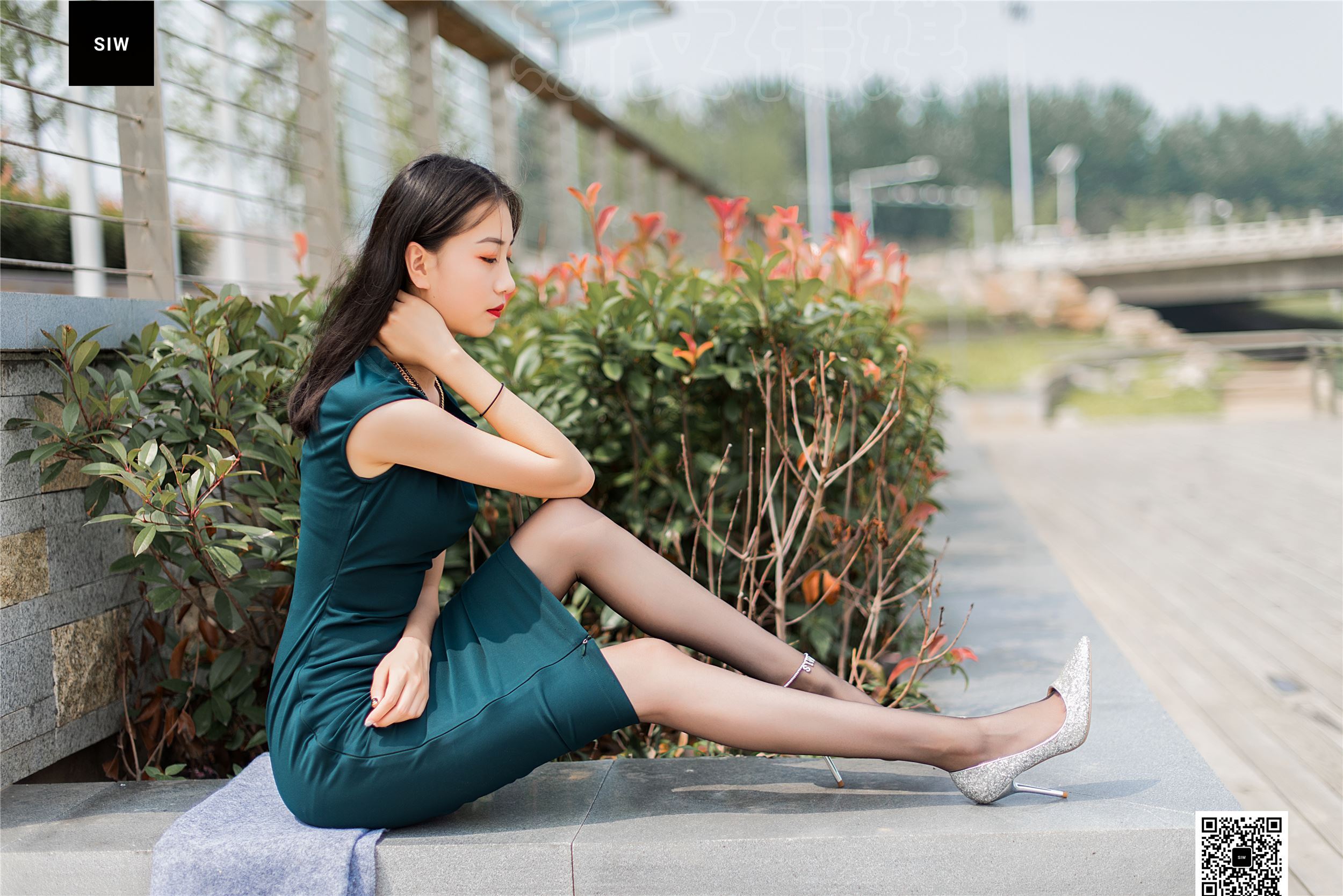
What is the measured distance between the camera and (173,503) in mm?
1917

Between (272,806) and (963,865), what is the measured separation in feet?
3.51

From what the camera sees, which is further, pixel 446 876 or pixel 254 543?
pixel 254 543

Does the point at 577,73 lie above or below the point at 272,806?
above

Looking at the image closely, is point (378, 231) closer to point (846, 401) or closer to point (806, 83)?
point (846, 401)

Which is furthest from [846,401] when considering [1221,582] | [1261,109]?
[1261,109]

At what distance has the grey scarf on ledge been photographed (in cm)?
151

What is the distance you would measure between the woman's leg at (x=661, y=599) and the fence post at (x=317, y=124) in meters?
1.48

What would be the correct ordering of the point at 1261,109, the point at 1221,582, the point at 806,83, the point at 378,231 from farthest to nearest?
1. the point at 1261,109
2. the point at 1221,582
3. the point at 806,83
4. the point at 378,231

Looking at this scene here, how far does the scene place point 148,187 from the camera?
2.24m

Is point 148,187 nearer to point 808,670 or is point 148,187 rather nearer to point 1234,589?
point 808,670

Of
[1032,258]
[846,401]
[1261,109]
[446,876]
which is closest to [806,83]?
Result: [846,401]

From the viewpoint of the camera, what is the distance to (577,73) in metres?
4.04

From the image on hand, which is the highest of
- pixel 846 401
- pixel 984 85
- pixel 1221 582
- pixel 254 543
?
pixel 984 85

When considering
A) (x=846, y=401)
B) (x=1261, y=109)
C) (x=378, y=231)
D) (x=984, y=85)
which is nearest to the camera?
(x=378, y=231)
